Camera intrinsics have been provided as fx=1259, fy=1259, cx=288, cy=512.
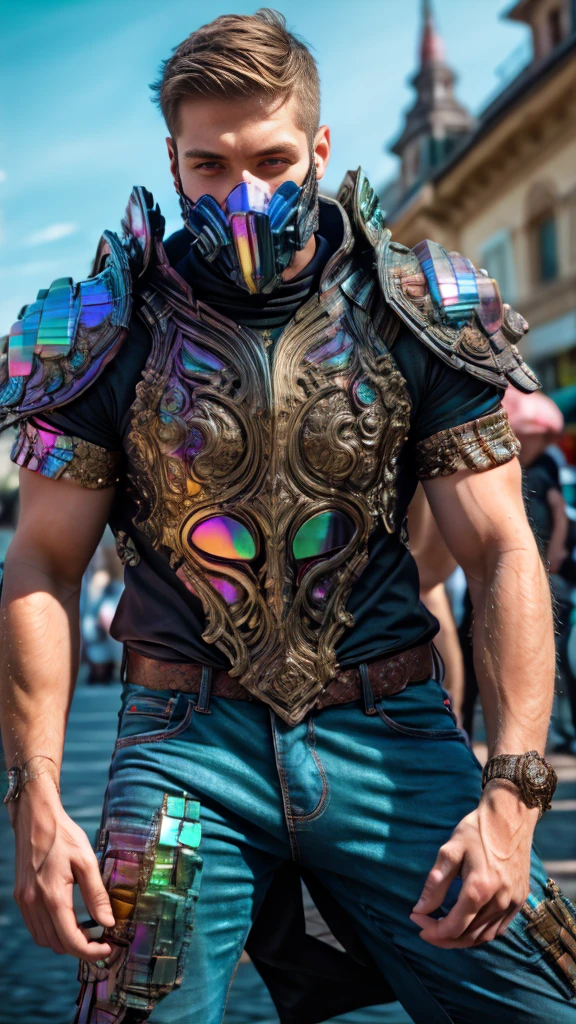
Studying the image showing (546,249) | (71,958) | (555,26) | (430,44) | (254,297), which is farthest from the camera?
(430,44)

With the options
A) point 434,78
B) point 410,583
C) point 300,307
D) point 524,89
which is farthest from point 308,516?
point 434,78

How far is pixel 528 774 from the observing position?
2.19 m

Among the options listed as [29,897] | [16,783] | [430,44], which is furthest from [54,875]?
[430,44]

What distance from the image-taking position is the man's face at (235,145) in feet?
7.75

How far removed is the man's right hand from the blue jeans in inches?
2.4

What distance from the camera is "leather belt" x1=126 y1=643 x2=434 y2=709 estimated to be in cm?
236

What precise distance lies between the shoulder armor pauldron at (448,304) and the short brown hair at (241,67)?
0.70 feet

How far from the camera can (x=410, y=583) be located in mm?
2467

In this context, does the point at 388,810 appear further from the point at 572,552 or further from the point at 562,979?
the point at 572,552

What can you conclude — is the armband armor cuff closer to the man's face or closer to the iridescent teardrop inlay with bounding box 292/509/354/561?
the iridescent teardrop inlay with bounding box 292/509/354/561

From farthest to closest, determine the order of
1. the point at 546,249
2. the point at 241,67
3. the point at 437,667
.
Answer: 1. the point at 546,249
2. the point at 437,667
3. the point at 241,67

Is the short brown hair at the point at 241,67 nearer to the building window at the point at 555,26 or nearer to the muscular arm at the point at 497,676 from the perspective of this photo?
the muscular arm at the point at 497,676

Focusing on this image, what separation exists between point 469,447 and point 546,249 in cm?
2179

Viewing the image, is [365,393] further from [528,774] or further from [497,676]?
[528,774]
